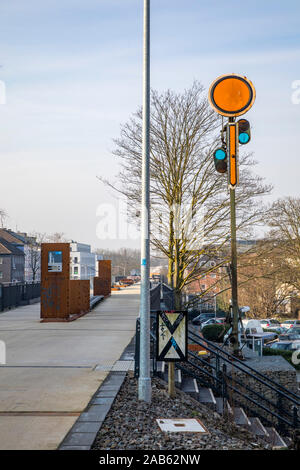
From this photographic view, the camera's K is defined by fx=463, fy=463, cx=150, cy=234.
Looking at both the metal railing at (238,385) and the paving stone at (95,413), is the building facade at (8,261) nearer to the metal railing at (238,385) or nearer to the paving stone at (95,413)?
the metal railing at (238,385)

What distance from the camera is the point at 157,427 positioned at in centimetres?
597

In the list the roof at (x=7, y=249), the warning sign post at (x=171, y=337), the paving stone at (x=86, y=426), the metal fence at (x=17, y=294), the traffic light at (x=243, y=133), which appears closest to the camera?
the paving stone at (x=86, y=426)

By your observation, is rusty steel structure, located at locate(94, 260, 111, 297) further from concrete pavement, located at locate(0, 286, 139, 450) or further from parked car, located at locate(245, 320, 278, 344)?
concrete pavement, located at locate(0, 286, 139, 450)

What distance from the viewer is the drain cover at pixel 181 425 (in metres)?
5.93

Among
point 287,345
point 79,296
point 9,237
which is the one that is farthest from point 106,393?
point 9,237

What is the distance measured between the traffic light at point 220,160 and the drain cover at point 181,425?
462 centimetres

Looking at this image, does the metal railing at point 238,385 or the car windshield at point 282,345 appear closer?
the metal railing at point 238,385

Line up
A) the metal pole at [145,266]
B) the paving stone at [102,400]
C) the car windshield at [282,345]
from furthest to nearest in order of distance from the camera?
the car windshield at [282,345]
the metal pole at [145,266]
the paving stone at [102,400]

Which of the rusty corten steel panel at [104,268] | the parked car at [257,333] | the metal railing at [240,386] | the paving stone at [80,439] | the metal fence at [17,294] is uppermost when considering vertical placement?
the rusty corten steel panel at [104,268]

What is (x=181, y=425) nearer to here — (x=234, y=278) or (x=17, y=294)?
(x=234, y=278)

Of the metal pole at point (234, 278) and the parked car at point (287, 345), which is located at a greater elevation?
the metal pole at point (234, 278)

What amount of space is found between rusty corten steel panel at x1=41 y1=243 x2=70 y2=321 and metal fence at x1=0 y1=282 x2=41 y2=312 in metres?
4.60

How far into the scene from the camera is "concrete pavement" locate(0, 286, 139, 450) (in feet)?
18.8

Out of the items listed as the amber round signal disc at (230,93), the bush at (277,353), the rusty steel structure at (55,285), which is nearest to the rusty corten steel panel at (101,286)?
the rusty steel structure at (55,285)
